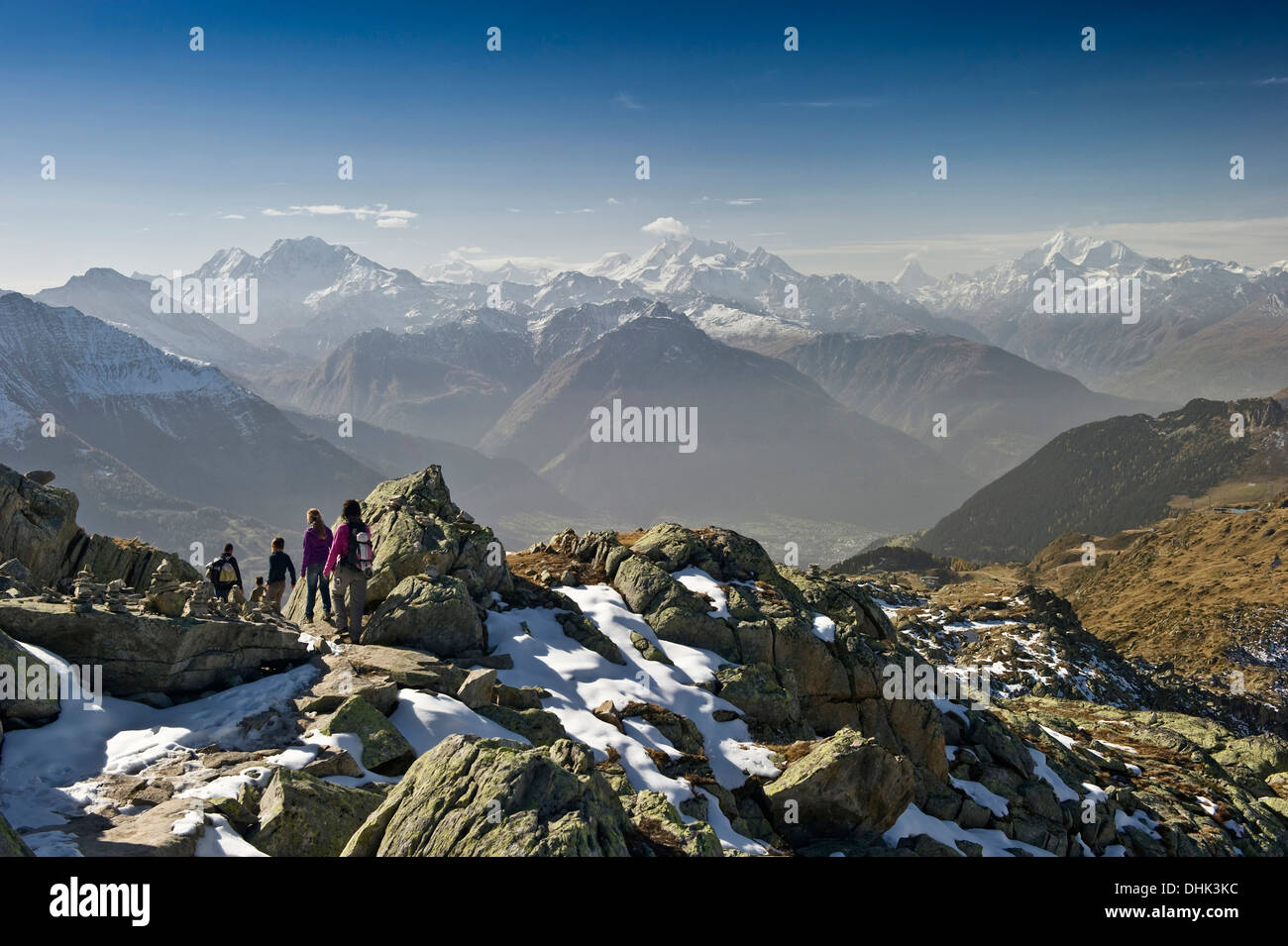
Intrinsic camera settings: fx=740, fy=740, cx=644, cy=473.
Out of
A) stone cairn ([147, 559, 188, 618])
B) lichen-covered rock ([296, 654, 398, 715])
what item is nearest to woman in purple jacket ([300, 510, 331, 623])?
stone cairn ([147, 559, 188, 618])

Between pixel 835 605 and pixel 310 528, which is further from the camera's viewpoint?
pixel 835 605

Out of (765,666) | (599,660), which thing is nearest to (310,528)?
(599,660)

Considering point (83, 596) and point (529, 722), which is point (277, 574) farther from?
point (529, 722)

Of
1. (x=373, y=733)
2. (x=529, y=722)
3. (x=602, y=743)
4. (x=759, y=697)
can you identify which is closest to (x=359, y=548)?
(x=373, y=733)

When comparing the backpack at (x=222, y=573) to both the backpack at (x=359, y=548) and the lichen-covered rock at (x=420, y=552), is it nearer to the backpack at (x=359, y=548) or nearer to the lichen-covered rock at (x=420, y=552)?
the lichen-covered rock at (x=420, y=552)
